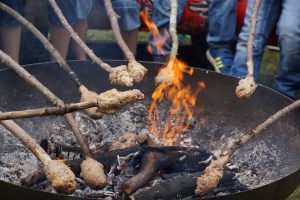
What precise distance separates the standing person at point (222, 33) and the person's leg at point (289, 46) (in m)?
0.49

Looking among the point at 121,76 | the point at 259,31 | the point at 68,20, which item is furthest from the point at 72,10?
the point at 121,76

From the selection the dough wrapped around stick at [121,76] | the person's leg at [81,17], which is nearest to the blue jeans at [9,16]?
the person's leg at [81,17]

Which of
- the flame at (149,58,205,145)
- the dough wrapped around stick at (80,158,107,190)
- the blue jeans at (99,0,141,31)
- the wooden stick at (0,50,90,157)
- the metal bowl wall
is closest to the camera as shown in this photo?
the dough wrapped around stick at (80,158,107,190)

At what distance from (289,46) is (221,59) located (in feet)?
2.16

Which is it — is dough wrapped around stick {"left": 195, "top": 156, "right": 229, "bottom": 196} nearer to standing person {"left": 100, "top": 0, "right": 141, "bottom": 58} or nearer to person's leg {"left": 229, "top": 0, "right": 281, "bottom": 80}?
person's leg {"left": 229, "top": 0, "right": 281, "bottom": 80}

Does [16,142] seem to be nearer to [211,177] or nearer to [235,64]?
[211,177]

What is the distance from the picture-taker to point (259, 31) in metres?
3.68

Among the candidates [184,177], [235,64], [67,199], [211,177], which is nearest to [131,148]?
[184,177]

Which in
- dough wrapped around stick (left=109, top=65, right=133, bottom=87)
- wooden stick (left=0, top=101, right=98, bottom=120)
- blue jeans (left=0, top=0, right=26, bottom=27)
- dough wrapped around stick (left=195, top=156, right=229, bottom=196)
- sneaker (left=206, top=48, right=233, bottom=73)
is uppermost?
blue jeans (left=0, top=0, right=26, bottom=27)

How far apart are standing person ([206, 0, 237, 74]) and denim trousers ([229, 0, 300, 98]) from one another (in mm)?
335

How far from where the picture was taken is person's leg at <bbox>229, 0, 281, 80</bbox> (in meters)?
3.59

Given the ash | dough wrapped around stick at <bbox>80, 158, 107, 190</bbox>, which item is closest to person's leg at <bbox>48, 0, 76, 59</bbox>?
the ash

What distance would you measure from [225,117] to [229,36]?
1.36 meters

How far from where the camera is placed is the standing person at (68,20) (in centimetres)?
355
